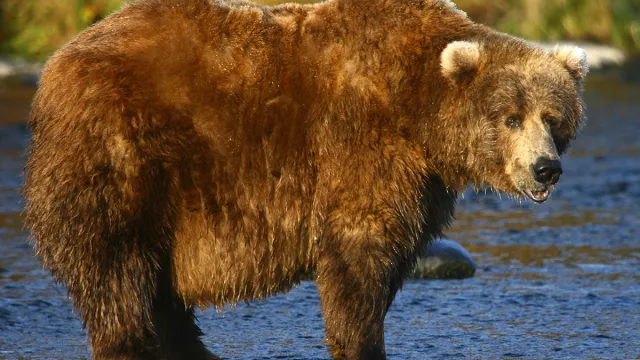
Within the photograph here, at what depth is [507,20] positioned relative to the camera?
22297mm

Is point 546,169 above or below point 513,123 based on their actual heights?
below

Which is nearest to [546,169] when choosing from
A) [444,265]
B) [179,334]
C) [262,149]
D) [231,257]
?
[262,149]

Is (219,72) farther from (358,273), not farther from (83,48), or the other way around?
(358,273)

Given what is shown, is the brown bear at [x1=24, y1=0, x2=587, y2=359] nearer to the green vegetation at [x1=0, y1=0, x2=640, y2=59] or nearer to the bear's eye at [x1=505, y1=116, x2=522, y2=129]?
the bear's eye at [x1=505, y1=116, x2=522, y2=129]

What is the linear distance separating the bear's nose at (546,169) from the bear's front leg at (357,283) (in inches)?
30.5

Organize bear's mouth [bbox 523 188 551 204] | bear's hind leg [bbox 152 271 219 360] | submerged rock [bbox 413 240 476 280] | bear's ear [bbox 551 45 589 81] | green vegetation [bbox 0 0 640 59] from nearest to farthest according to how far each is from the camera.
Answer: bear's mouth [bbox 523 188 551 204], bear's ear [bbox 551 45 589 81], bear's hind leg [bbox 152 271 219 360], submerged rock [bbox 413 240 476 280], green vegetation [bbox 0 0 640 59]

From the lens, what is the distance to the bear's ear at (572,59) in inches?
228

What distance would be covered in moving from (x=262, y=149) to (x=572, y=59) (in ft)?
5.36

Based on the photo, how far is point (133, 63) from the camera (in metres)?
5.56

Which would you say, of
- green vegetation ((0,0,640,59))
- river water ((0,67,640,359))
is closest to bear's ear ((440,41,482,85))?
river water ((0,67,640,359))

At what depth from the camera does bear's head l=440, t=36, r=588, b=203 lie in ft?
18.3

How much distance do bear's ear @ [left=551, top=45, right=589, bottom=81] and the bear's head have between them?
1cm

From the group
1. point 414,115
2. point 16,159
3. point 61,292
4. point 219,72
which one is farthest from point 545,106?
point 16,159

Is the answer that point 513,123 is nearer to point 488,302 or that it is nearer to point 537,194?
point 537,194
